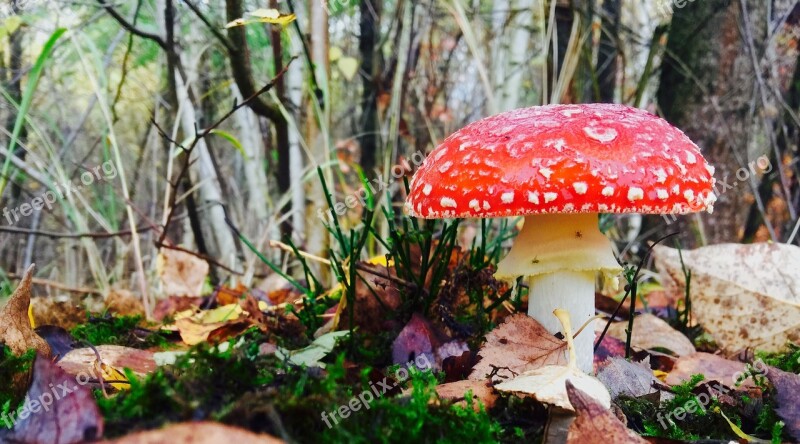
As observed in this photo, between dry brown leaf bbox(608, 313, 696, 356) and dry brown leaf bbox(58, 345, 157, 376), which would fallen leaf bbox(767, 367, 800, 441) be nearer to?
dry brown leaf bbox(608, 313, 696, 356)

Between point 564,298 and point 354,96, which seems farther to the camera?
point 354,96

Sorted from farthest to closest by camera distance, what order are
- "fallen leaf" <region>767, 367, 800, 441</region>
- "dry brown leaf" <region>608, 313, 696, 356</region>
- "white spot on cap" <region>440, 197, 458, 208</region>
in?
"dry brown leaf" <region>608, 313, 696, 356</region>
"white spot on cap" <region>440, 197, 458, 208</region>
"fallen leaf" <region>767, 367, 800, 441</region>

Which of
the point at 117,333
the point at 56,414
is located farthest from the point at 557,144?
the point at 117,333

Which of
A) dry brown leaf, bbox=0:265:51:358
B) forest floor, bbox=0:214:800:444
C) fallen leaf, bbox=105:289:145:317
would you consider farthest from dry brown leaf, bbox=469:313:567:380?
fallen leaf, bbox=105:289:145:317

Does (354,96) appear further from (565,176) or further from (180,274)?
(565,176)

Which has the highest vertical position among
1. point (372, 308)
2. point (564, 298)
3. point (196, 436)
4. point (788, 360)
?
point (196, 436)

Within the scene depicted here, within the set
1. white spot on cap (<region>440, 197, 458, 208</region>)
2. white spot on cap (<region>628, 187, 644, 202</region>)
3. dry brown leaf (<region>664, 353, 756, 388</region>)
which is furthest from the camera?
dry brown leaf (<region>664, 353, 756, 388</region>)
